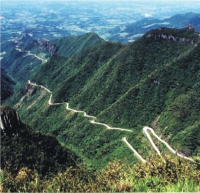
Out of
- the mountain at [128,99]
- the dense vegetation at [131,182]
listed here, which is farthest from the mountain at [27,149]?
the dense vegetation at [131,182]

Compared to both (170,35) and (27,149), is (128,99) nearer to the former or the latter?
(170,35)

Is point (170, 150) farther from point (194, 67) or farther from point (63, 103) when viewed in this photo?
point (63, 103)

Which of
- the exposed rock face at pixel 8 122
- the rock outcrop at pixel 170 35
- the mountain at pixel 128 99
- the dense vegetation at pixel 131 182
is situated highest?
the dense vegetation at pixel 131 182

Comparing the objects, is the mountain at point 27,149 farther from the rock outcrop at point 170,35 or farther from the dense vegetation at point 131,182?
the rock outcrop at point 170,35

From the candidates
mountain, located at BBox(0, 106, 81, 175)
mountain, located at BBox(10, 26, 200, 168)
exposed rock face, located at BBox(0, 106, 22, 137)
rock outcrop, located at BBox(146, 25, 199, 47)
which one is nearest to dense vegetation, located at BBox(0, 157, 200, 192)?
mountain, located at BBox(0, 106, 81, 175)

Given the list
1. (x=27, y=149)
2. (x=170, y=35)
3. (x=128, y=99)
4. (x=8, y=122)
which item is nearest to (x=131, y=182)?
(x=27, y=149)

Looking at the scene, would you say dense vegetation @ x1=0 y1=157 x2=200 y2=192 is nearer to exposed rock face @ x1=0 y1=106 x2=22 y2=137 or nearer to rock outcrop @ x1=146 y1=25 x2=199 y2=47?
exposed rock face @ x1=0 y1=106 x2=22 y2=137
